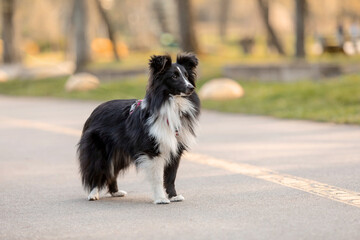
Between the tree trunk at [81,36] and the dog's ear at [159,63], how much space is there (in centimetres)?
2840

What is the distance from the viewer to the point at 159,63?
8.36 meters

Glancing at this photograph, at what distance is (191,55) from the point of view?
8633 mm

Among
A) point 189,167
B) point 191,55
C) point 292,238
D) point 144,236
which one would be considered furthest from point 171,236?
point 189,167

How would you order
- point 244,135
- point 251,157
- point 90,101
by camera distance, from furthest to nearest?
point 90,101
point 244,135
point 251,157

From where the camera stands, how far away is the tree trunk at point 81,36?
36500 millimetres

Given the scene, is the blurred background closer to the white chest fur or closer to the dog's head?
the white chest fur

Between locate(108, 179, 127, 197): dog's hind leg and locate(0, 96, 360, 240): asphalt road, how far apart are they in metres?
0.08

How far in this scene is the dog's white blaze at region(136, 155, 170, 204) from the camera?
28.3 ft

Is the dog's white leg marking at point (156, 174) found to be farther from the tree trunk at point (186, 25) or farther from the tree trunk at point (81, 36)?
the tree trunk at point (81, 36)

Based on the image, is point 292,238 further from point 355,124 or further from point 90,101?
point 90,101

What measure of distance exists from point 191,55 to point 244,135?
7.24 m

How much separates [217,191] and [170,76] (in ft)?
5.78

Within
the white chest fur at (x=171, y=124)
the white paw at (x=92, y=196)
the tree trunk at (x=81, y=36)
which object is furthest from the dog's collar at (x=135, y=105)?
the tree trunk at (x=81, y=36)

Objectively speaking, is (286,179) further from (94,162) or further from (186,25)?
(186,25)
